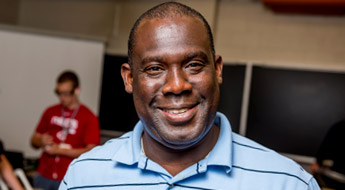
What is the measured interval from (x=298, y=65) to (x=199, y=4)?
1.38 m

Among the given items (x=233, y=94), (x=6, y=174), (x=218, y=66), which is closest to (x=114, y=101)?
(x=233, y=94)

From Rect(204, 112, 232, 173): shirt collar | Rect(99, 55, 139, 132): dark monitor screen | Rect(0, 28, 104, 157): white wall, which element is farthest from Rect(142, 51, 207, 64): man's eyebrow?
Rect(99, 55, 139, 132): dark monitor screen

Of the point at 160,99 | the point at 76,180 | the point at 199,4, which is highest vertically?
the point at 199,4

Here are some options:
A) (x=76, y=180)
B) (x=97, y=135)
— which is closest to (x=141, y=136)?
(x=76, y=180)

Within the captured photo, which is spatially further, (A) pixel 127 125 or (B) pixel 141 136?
(A) pixel 127 125

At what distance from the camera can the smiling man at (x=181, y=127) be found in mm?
933

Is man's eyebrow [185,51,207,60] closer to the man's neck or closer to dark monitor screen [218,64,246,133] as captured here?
the man's neck

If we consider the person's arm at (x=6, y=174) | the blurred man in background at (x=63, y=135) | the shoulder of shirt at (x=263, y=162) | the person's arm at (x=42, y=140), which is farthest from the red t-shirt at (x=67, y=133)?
the shoulder of shirt at (x=263, y=162)

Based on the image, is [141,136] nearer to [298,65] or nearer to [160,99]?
[160,99]

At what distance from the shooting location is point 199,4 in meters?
4.86

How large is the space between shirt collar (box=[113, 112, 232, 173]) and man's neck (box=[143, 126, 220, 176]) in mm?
21

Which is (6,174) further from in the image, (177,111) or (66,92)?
(177,111)

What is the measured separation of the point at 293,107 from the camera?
4434 mm

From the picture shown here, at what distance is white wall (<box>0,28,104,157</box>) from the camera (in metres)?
4.40
